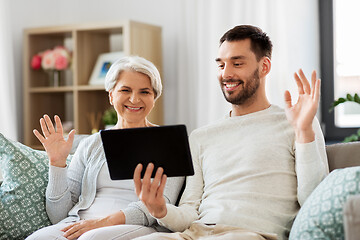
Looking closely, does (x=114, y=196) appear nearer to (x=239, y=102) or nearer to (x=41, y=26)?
(x=239, y=102)

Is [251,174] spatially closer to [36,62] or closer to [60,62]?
[60,62]

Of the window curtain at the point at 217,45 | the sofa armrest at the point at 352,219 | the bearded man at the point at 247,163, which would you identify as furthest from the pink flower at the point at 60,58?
the sofa armrest at the point at 352,219

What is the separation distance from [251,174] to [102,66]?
2.39 metres

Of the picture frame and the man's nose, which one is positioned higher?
the picture frame

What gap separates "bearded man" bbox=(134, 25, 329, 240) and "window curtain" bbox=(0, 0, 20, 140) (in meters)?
2.21

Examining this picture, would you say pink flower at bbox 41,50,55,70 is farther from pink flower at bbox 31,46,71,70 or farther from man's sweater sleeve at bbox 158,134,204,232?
man's sweater sleeve at bbox 158,134,204,232

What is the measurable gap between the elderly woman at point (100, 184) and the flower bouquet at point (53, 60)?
1.90m

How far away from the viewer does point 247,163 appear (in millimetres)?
1983

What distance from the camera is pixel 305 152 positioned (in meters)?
1.83

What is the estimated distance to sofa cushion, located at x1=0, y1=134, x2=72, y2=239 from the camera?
212 cm

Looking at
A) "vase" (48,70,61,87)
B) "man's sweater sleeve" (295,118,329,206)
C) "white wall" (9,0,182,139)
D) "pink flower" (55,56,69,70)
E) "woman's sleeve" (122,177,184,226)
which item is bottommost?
"woman's sleeve" (122,177,184,226)

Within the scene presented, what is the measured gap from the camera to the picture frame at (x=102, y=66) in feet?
13.4

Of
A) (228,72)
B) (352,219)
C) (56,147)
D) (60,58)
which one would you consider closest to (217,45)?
(60,58)

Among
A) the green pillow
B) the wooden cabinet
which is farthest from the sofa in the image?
the wooden cabinet
